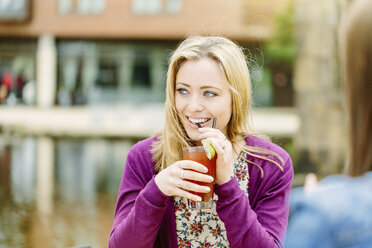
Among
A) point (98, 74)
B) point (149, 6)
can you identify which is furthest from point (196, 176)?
point (98, 74)

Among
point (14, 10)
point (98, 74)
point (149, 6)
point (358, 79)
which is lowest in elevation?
point (98, 74)

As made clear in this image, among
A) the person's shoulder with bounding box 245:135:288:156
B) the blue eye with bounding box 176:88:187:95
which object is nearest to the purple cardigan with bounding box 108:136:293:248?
the person's shoulder with bounding box 245:135:288:156

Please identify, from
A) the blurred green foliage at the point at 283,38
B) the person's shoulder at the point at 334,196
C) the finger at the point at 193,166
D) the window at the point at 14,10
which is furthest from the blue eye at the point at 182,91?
the window at the point at 14,10

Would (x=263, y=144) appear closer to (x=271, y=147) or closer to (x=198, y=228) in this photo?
(x=271, y=147)

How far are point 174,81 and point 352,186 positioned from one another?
1116 millimetres

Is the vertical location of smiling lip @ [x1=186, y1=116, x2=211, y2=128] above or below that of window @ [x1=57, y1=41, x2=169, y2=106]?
above

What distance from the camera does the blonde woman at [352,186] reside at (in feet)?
3.15

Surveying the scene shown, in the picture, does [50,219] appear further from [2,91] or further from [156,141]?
[2,91]

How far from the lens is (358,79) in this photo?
978 millimetres

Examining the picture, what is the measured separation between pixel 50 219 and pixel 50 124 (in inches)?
620

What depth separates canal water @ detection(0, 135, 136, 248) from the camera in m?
6.37

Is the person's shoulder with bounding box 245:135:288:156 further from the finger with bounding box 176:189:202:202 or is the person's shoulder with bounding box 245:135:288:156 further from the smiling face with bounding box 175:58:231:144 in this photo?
the finger with bounding box 176:189:202:202

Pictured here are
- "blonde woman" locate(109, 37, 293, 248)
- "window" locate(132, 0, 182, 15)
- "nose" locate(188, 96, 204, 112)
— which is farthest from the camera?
"window" locate(132, 0, 182, 15)

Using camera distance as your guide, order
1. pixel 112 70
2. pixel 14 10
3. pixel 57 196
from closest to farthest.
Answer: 1. pixel 57 196
2. pixel 14 10
3. pixel 112 70
